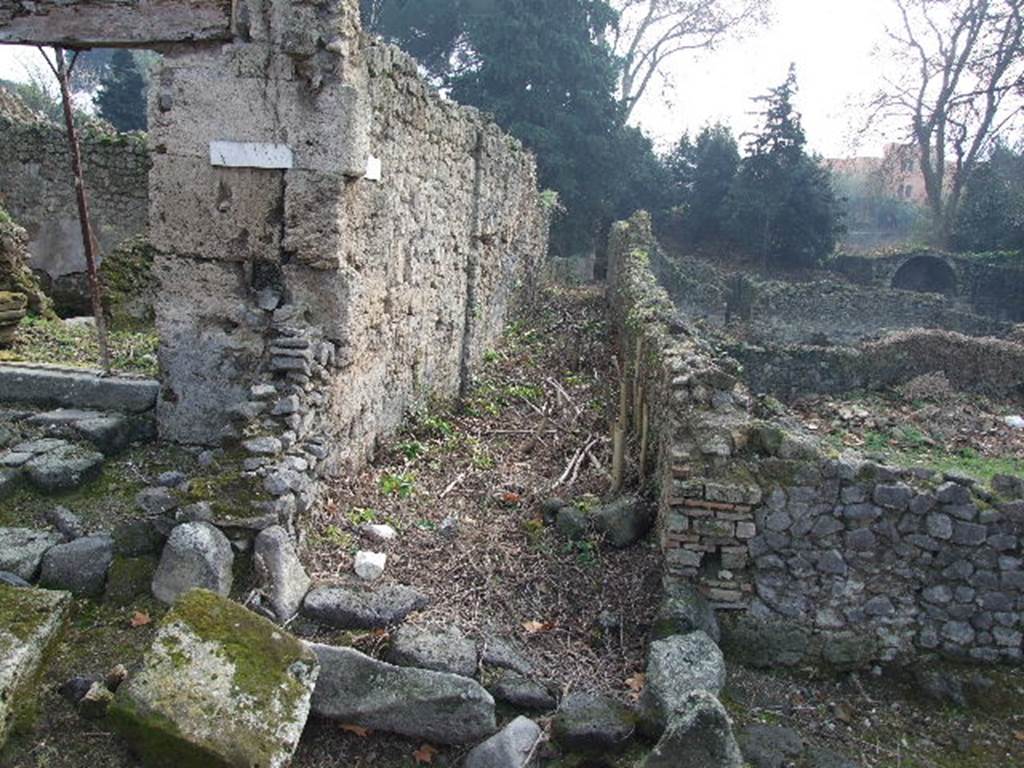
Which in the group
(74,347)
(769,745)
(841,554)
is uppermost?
(74,347)

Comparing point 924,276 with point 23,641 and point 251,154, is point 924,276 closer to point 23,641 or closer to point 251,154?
point 251,154

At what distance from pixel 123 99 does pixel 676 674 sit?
91.9ft

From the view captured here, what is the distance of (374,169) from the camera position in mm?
5695

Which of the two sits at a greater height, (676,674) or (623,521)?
(623,521)

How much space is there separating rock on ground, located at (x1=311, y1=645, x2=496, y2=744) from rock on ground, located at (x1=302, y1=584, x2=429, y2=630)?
1.45 feet

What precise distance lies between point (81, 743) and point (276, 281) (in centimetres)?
305

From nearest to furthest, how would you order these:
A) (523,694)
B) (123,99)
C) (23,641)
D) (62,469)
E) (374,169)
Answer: (23,641) < (523,694) < (62,469) < (374,169) < (123,99)

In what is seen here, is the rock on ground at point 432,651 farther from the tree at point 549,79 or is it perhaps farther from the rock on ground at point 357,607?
the tree at point 549,79

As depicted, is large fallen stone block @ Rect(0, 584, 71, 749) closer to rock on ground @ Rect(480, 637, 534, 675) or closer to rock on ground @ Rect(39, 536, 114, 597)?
rock on ground @ Rect(39, 536, 114, 597)

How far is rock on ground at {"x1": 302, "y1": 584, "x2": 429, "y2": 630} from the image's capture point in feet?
12.8

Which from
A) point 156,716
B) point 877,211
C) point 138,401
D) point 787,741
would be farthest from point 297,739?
point 877,211

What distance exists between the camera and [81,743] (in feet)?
9.96

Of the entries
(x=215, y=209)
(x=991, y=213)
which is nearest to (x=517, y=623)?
(x=215, y=209)

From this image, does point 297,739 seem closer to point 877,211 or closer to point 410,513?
point 410,513
